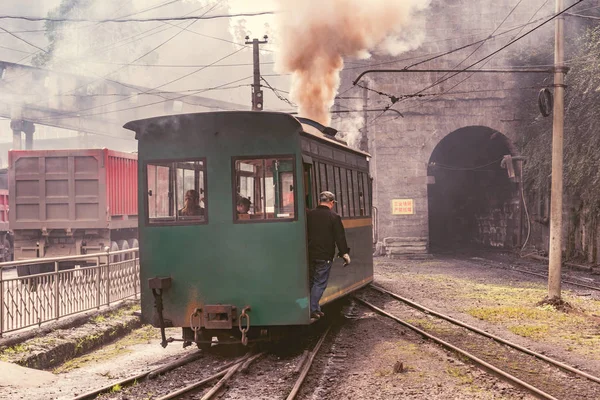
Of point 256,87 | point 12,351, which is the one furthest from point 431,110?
point 12,351

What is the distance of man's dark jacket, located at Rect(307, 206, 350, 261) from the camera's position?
9.12m

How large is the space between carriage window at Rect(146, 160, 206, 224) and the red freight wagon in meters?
10.5

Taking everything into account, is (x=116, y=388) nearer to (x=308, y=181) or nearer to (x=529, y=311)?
(x=308, y=181)

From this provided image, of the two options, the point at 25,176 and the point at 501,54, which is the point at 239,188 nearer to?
the point at 25,176

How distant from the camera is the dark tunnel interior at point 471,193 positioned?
30781 mm

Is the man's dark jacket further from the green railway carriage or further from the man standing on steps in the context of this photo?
the green railway carriage

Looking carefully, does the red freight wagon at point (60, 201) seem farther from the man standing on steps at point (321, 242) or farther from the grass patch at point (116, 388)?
the grass patch at point (116, 388)

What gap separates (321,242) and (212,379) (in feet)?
7.75

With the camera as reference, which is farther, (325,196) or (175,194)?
(325,196)

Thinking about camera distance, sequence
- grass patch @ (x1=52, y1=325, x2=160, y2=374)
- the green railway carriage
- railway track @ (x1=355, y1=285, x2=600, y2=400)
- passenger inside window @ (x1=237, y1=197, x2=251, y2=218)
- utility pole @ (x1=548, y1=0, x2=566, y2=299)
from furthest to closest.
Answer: utility pole @ (x1=548, y1=0, x2=566, y2=299), grass patch @ (x1=52, y1=325, x2=160, y2=374), passenger inside window @ (x1=237, y1=197, x2=251, y2=218), the green railway carriage, railway track @ (x1=355, y1=285, x2=600, y2=400)

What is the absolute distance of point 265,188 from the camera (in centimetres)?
884

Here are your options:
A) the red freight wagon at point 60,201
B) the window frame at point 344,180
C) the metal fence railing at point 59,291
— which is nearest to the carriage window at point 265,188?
the window frame at point 344,180

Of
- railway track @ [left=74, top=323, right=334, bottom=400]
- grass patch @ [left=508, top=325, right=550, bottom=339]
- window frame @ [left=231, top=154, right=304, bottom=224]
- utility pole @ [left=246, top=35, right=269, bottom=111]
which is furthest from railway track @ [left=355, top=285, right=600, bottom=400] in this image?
utility pole @ [left=246, top=35, right=269, bottom=111]

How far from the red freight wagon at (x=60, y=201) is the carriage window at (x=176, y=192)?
34.6ft
